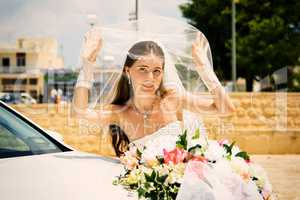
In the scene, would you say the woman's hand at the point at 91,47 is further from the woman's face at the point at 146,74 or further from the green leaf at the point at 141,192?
the green leaf at the point at 141,192

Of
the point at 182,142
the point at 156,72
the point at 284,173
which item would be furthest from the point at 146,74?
the point at 284,173

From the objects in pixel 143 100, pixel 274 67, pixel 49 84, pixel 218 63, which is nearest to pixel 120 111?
pixel 143 100

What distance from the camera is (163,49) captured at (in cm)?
405

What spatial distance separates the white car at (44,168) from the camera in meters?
2.31

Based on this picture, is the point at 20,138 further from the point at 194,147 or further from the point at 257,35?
the point at 257,35

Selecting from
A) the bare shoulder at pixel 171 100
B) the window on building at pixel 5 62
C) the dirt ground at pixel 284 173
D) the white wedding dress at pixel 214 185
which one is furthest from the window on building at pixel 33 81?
the white wedding dress at pixel 214 185

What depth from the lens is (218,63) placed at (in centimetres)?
3312

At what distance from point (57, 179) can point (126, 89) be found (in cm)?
156

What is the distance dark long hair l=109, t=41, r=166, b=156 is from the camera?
385 cm

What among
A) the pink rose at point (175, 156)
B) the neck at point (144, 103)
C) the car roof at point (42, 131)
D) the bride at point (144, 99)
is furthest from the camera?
the neck at point (144, 103)

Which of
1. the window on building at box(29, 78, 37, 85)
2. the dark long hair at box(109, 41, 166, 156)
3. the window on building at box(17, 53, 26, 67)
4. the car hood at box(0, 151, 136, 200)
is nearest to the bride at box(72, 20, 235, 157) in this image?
the dark long hair at box(109, 41, 166, 156)

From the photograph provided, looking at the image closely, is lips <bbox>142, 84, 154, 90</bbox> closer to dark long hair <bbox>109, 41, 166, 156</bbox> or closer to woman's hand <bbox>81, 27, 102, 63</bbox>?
dark long hair <bbox>109, 41, 166, 156</bbox>

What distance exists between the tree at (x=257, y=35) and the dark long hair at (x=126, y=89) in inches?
967

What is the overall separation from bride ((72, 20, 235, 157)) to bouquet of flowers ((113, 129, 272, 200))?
93 cm
